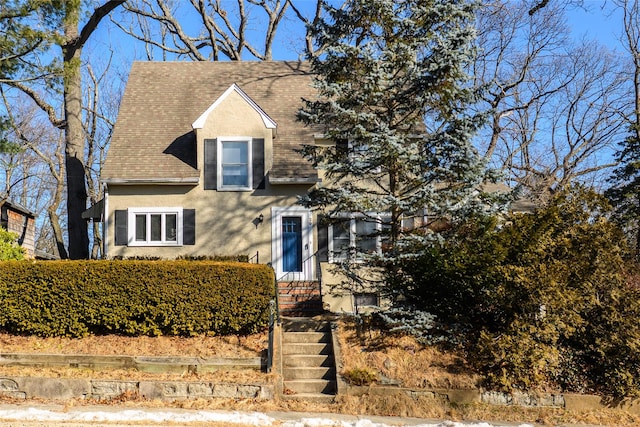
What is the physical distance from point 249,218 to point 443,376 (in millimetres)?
8961

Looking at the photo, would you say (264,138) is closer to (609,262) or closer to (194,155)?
(194,155)

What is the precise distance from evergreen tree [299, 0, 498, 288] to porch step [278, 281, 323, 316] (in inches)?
Result: 128

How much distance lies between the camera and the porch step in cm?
1424

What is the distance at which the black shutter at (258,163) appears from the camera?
688 inches

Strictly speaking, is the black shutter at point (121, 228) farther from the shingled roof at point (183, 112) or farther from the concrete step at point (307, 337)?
the concrete step at point (307, 337)

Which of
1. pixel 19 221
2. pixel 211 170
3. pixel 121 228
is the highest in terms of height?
pixel 211 170

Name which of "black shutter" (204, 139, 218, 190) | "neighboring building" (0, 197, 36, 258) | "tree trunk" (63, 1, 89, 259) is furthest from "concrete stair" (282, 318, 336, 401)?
"neighboring building" (0, 197, 36, 258)

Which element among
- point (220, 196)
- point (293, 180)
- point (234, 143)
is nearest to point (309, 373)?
point (293, 180)

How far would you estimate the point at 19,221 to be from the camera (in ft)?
77.5

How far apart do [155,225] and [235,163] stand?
2.82 meters

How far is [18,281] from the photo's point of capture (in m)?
10.6

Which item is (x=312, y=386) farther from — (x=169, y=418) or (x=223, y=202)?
(x=223, y=202)

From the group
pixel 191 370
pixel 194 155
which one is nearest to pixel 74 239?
pixel 194 155

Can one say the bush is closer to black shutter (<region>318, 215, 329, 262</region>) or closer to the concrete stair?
the concrete stair
